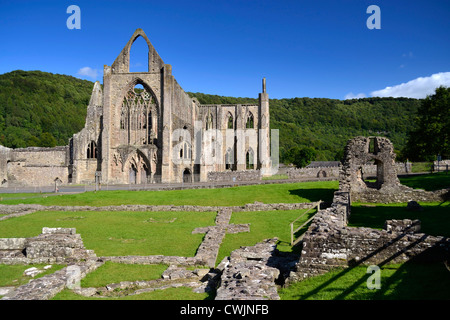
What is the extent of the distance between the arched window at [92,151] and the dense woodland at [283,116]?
35.5m

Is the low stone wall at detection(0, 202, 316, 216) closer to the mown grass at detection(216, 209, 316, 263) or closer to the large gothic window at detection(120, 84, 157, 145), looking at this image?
the mown grass at detection(216, 209, 316, 263)

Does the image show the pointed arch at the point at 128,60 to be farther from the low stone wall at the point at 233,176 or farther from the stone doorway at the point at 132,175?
the low stone wall at the point at 233,176

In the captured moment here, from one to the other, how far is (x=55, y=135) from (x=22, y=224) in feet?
247

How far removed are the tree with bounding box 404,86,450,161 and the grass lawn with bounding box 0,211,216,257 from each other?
3683 centimetres

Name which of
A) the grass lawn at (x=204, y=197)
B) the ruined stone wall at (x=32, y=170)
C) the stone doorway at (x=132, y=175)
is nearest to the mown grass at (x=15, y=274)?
the grass lawn at (x=204, y=197)

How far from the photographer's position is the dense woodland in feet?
277

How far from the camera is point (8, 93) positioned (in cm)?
9088

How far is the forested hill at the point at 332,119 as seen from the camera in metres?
119

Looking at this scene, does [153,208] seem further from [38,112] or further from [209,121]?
[38,112]

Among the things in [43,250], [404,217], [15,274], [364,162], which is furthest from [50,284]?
[364,162]

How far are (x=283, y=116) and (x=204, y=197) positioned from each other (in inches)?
4707

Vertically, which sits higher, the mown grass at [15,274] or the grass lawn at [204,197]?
the grass lawn at [204,197]

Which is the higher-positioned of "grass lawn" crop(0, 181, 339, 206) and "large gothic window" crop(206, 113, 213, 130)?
"large gothic window" crop(206, 113, 213, 130)

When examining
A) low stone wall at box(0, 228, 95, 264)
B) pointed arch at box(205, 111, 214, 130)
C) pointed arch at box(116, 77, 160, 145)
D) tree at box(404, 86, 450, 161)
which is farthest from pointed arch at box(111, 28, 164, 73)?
tree at box(404, 86, 450, 161)
